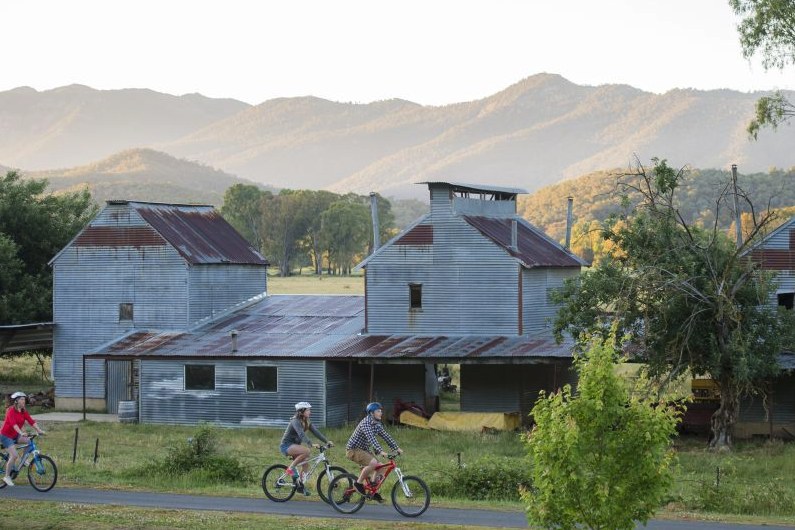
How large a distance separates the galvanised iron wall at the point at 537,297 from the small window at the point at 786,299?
7.55m

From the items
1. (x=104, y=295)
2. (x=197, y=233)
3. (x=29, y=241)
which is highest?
(x=197, y=233)

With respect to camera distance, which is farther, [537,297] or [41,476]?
[537,297]

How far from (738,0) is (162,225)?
24.2 m

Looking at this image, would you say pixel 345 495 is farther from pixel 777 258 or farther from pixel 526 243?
pixel 526 243

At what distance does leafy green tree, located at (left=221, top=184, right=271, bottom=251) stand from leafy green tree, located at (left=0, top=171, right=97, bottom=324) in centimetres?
8675

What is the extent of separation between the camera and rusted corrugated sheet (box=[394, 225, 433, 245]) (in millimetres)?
47906

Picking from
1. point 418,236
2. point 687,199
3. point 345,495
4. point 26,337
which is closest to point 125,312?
point 26,337

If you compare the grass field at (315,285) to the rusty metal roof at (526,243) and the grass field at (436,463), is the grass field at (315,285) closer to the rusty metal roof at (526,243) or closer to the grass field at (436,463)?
the rusty metal roof at (526,243)

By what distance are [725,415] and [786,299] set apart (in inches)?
289

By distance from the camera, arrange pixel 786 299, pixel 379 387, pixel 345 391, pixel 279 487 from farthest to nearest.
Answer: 1. pixel 379 387
2. pixel 345 391
3. pixel 786 299
4. pixel 279 487

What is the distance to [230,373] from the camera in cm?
4644

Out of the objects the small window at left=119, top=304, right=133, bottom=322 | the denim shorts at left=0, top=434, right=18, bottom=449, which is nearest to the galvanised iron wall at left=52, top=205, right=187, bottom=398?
the small window at left=119, top=304, right=133, bottom=322

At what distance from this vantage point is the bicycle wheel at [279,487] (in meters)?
25.3

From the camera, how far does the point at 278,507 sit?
24.6m
